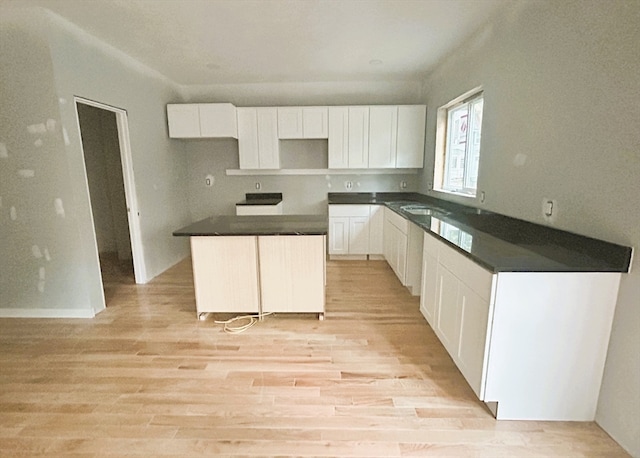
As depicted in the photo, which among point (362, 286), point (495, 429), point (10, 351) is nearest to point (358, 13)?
point (362, 286)

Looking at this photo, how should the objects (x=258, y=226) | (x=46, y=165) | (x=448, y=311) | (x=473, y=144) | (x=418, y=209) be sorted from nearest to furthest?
1. (x=448, y=311)
2. (x=46, y=165)
3. (x=258, y=226)
4. (x=473, y=144)
5. (x=418, y=209)

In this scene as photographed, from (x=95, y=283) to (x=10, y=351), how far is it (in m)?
0.75

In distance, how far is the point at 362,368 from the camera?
204 centimetres

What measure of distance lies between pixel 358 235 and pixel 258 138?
6.82ft

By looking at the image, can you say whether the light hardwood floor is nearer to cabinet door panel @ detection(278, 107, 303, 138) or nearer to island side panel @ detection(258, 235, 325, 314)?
island side panel @ detection(258, 235, 325, 314)

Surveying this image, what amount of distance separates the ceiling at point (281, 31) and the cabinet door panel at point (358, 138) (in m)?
0.58

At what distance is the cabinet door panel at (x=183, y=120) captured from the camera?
4.25 metres

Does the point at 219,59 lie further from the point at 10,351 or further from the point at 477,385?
the point at 477,385

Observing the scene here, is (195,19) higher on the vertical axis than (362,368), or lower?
higher

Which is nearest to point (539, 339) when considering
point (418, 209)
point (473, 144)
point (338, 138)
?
point (473, 144)

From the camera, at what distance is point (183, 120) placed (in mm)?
4277

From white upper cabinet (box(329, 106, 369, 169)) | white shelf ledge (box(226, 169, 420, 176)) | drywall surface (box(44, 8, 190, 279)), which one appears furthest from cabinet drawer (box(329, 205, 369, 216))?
drywall surface (box(44, 8, 190, 279))

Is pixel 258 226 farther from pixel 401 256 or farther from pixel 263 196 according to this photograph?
pixel 263 196

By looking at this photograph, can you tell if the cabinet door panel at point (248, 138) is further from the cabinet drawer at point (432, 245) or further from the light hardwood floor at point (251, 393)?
the cabinet drawer at point (432, 245)
